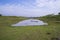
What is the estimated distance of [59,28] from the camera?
3.10 meters

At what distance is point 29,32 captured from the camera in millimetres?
2955

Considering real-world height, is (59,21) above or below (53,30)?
above

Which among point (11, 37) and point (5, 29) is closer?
point (11, 37)

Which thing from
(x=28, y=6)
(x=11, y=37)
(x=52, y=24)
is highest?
(x=28, y=6)

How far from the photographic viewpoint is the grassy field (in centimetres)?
258

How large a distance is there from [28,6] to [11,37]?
991 mm

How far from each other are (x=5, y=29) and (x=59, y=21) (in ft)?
5.16

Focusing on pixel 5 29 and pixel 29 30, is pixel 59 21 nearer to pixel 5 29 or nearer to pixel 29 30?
pixel 29 30

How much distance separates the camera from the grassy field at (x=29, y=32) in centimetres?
258

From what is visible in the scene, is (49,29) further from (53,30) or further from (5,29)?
(5,29)

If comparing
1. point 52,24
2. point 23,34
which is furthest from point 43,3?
point 23,34

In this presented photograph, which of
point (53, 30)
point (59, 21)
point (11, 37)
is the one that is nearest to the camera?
point (11, 37)

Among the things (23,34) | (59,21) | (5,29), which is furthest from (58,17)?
(5,29)

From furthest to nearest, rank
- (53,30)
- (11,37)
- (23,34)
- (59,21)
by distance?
(59,21)
(53,30)
(23,34)
(11,37)
